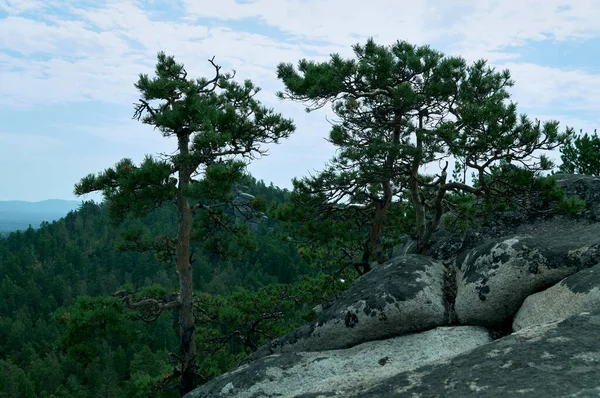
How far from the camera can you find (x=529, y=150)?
11750mm

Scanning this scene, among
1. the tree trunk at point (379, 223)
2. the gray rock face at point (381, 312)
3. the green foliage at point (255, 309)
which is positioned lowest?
the green foliage at point (255, 309)

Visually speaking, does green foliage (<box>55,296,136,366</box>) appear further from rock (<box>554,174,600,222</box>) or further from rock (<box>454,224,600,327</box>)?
rock (<box>554,174,600,222</box>)

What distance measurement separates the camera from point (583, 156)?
24.7 metres

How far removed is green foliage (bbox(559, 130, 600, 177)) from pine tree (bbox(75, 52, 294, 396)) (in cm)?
1634

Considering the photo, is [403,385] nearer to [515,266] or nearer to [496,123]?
[515,266]

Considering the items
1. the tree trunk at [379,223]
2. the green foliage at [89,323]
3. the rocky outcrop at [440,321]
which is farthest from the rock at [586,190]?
the green foliage at [89,323]

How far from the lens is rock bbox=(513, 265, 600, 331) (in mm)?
7102

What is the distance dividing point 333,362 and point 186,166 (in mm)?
8535

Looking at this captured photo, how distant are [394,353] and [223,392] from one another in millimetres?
2981

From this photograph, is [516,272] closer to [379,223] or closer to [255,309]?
[379,223]

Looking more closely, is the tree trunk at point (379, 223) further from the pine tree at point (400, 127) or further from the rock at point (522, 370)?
the rock at point (522, 370)

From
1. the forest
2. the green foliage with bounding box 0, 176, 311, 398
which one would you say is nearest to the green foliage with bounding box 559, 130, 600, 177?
the forest

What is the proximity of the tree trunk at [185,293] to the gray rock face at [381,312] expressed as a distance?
551cm

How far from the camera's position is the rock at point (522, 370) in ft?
13.3
